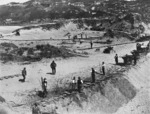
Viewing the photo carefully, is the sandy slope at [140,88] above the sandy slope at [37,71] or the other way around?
the other way around

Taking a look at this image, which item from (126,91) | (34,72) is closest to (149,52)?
(126,91)

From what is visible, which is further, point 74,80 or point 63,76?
point 63,76

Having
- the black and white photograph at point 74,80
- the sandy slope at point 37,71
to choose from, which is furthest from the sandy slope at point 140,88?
the sandy slope at point 37,71

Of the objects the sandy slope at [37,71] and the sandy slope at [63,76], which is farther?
the sandy slope at [37,71]

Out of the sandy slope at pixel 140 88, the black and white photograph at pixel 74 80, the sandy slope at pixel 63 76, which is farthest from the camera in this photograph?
the sandy slope at pixel 140 88

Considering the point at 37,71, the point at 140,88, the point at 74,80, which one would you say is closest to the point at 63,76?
the point at 37,71

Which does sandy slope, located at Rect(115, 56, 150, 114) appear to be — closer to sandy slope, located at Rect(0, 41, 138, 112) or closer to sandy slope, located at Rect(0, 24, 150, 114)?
sandy slope, located at Rect(0, 24, 150, 114)

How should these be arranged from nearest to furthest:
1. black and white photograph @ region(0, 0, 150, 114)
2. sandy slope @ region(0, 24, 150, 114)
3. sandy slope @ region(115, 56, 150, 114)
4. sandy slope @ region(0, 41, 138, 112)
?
1. black and white photograph @ region(0, 0, 150, 114)
2. sandy slope @ region(0, 24, 150, 114)
3. sandy slope @ region(0, 41, 138, 112)
4. sandy slope @ region(115, 56, 150, 114)

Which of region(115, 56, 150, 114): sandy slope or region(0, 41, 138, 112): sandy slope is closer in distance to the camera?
region(0, 41, 138, 112): sandy slope

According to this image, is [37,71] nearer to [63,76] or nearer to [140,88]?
[63,76]

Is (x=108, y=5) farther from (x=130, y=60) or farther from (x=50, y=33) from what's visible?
(x=130, y=60)

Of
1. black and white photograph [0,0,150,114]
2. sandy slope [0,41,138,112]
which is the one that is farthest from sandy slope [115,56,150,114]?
sandy slope [0,41,138,112]

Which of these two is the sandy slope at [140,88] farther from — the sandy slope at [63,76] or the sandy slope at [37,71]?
the sandy slope at [37,71]
